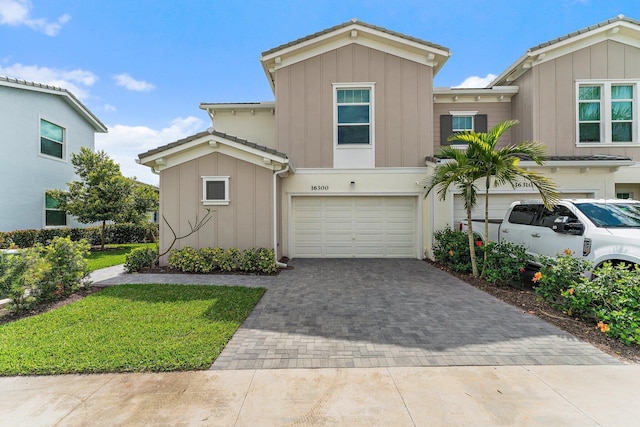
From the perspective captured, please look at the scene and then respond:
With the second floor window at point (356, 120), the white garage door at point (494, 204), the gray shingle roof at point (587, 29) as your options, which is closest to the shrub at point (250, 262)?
the second floor window at point (356, 120)

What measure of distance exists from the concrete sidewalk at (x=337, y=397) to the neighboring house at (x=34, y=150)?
11.9 metres

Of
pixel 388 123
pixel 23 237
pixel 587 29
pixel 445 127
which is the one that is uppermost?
pixel 587 29

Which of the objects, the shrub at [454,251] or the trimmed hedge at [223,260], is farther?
the trimmed hedge at [223,260]

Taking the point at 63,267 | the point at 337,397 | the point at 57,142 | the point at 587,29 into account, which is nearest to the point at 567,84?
the point at 587,29

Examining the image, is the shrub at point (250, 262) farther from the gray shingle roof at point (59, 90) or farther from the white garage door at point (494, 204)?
the gray shingle roof at point (59, 90)

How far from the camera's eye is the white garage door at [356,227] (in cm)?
1066

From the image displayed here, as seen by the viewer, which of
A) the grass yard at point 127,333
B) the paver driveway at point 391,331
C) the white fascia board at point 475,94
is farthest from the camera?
the white fascia board at point 475,94

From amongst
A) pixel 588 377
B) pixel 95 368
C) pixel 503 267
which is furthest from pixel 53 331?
pixel 503 267

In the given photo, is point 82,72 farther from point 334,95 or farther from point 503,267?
point 503,267

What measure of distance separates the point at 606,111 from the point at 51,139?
23.1 meters

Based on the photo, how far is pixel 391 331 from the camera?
441cm

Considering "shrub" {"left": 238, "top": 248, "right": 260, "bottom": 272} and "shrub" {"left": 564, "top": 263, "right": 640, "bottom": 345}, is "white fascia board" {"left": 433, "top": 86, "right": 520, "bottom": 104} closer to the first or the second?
"shrub" {"left": 564, "top": 263, "right": 640, "bottom": 345}

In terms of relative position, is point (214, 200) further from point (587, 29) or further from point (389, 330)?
point (587, 29)

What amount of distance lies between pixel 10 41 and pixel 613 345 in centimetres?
1880
